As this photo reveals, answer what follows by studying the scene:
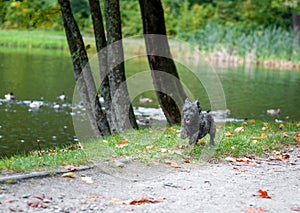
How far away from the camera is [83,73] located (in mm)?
11828

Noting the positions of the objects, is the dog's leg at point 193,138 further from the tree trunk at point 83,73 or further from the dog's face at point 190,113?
the tree trunk at point 83,73

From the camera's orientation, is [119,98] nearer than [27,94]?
Yes

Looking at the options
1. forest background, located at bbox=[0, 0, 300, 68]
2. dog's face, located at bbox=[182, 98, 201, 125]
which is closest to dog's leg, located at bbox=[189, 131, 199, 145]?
dog's face, located at bbox=[182, 98, 201, 125]

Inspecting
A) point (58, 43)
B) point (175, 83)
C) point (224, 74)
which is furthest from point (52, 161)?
point (58, 43)

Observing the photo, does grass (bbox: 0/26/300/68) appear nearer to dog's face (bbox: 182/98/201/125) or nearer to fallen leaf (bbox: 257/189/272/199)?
dog's face (bbox: 182/98/201/125)

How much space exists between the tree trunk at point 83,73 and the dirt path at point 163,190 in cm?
457

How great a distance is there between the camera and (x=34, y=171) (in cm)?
664

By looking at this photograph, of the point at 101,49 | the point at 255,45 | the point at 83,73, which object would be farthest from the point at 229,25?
the point at 83,73

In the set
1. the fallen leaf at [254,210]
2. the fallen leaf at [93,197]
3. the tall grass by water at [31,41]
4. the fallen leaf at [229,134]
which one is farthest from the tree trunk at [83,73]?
the tall grass by water at [31,41]

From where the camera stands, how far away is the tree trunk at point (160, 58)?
12.4 meters

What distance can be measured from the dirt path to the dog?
632 mm

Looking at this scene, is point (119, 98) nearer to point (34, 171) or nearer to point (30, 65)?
point (34, 171)

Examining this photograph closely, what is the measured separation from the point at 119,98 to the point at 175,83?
1.69 meters

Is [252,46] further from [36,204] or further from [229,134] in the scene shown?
[36,204]
